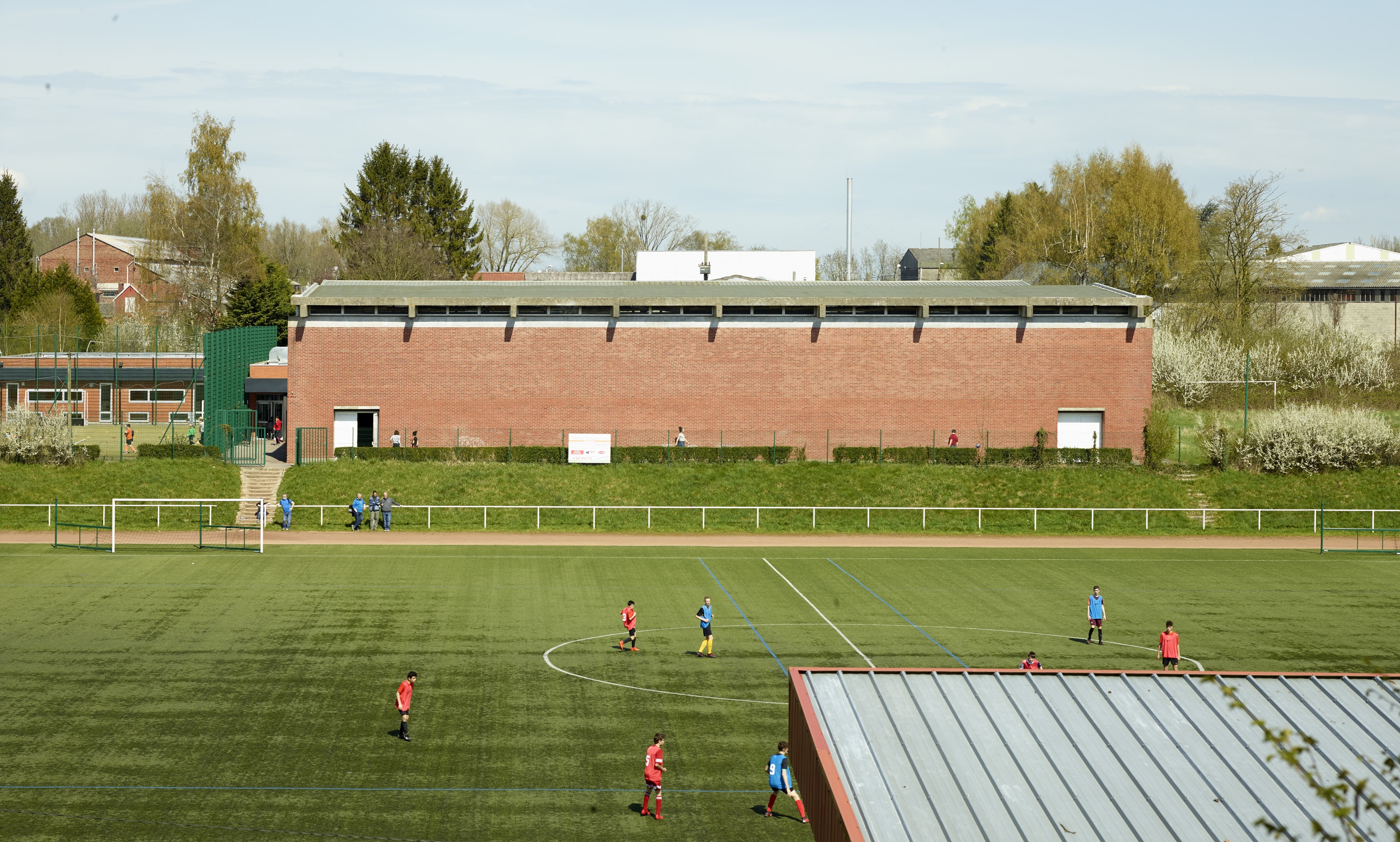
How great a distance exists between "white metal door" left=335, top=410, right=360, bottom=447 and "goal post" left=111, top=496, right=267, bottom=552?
7.25 meters

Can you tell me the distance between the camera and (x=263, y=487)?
45.3 m

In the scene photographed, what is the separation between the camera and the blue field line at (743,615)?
24594 millimetres

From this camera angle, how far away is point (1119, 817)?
431 inches

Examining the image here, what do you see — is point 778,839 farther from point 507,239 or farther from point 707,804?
point 507,239

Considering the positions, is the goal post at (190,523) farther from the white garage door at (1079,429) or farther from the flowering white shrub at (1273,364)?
the flowering white shrub at (1273,364)

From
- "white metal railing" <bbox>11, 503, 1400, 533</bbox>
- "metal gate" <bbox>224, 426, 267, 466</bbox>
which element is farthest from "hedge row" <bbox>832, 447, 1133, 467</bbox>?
"metal gate" <bbox>224, 426, 267, 466</bbox>

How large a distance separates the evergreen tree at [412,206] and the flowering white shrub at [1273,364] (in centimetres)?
5530

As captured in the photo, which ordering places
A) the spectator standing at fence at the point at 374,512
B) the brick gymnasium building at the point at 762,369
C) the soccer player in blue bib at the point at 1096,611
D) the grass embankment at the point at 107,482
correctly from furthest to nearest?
the brick gymnasium building at the point at 762,369 < the grass embankment at the point at 107,482 < the spectator standing at fence at the point at 374,512 < the soccer player in blue bib at the point at 1096,611

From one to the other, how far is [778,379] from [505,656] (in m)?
29.6

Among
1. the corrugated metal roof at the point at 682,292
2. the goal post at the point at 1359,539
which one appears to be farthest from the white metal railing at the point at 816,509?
the corrugated metal roof at the point at 682,292

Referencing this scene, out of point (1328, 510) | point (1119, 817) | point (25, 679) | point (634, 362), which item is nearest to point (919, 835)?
point (1119, 817)

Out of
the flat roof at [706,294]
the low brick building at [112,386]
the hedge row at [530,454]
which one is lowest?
the hedge row at [530,454]

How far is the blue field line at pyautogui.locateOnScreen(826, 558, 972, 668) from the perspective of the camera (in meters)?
24.8

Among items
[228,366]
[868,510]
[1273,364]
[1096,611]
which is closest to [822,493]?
[868,510]
